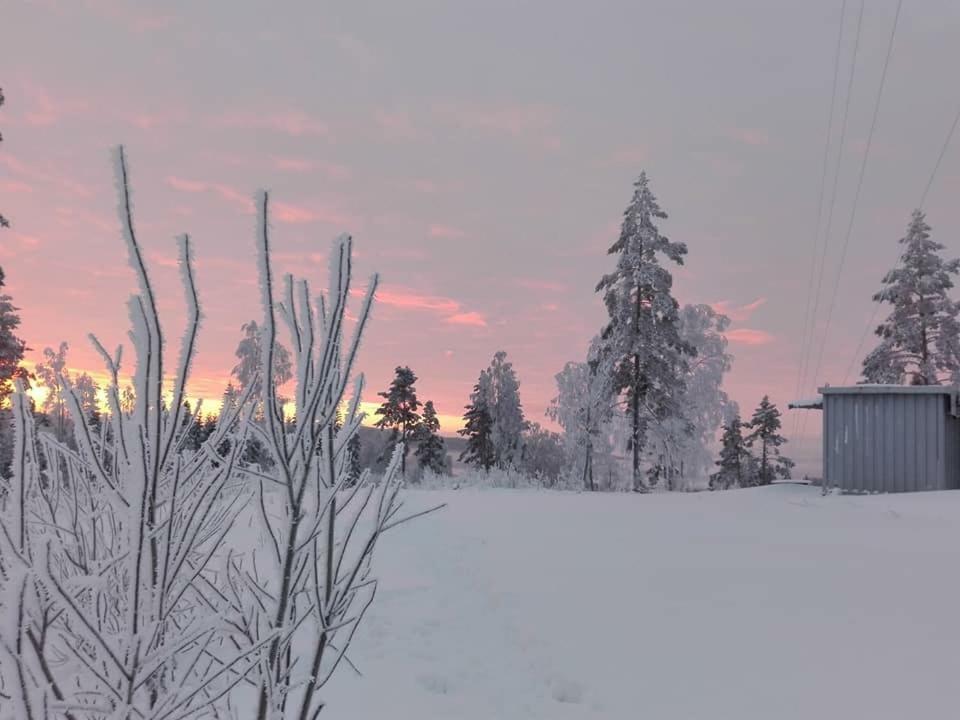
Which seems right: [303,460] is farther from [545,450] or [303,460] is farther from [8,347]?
[545,450]

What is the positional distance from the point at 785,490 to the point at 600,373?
33.5 ft

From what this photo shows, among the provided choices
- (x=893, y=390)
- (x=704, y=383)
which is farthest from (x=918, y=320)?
(x=893, y=390)

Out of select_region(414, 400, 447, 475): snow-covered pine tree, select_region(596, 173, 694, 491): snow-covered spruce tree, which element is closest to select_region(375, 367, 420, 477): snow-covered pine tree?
select_region(414, 400, 447, 475): snow-covered pine tree

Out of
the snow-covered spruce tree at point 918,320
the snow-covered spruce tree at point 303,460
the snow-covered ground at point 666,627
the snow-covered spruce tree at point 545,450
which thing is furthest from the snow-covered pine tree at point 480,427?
the snow-covered spruce tree at point 303,460

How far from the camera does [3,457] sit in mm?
30953

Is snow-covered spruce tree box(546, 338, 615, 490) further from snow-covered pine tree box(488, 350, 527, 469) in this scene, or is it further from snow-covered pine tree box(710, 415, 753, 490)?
snow-covered pine tree box(710, 415, 753, 490)

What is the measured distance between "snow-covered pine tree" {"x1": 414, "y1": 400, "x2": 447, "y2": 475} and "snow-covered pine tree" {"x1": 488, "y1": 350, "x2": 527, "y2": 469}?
3680 mm

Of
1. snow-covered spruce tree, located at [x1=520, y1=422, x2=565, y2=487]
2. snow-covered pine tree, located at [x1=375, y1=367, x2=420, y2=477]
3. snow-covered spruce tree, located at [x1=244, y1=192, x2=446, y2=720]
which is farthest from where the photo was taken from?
snow-covered spruce tree, located at [x1=520, y1=422, x2=565, y2=487]

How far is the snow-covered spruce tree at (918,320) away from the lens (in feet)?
85.1

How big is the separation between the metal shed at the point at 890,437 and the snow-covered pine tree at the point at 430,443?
2731 cm

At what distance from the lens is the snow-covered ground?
12.7ft

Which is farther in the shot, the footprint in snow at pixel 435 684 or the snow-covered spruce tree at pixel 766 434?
the snow-covered spruce tree at pixel 766 434

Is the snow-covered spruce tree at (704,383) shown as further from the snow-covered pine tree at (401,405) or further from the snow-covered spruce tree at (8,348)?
the snow-covered spruce tree at (8,348)

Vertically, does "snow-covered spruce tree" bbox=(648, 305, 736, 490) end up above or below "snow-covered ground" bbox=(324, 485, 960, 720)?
above
